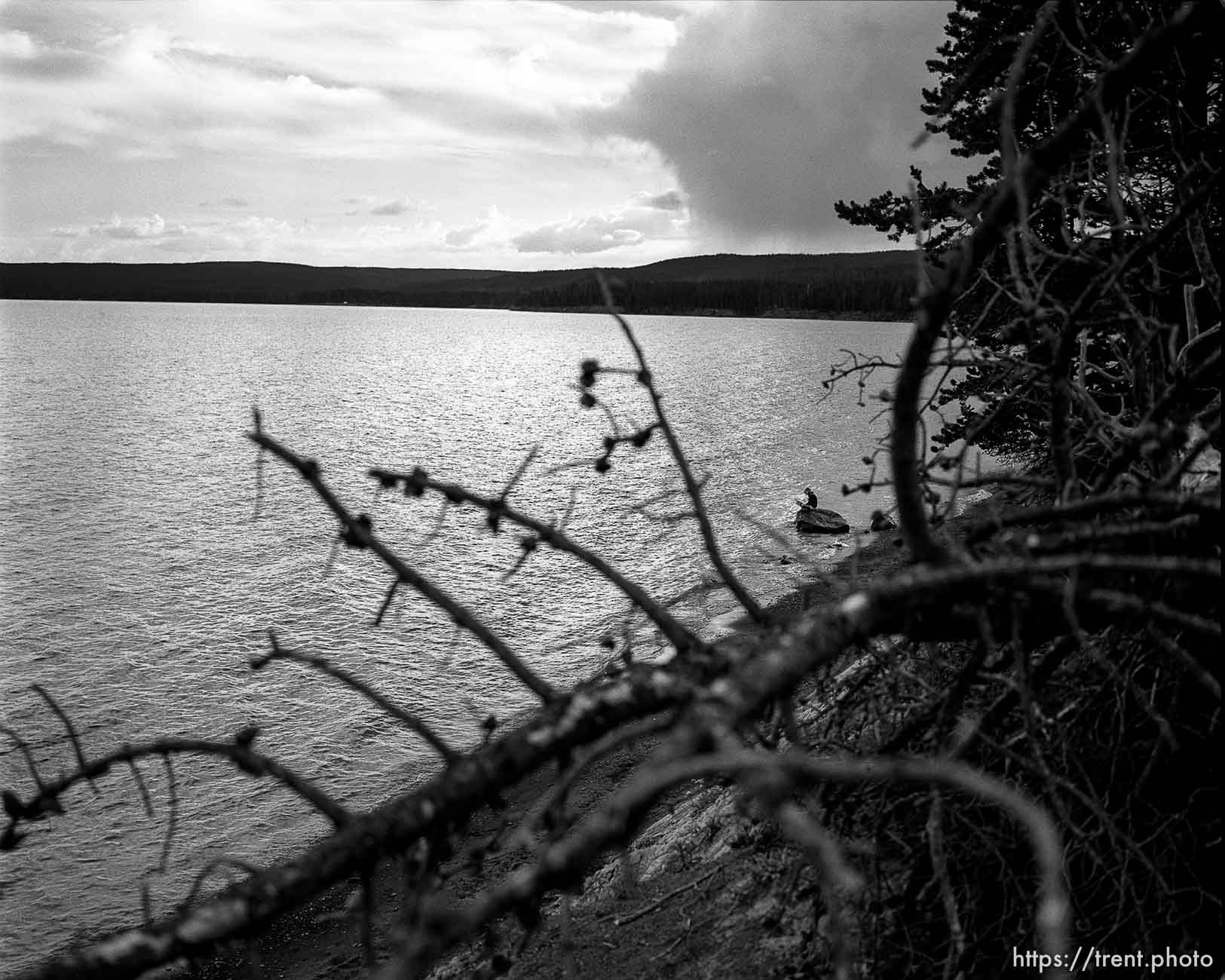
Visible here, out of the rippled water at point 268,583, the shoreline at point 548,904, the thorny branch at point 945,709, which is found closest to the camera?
the thorny branch at point 945,709

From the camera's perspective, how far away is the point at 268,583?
59.7 ft

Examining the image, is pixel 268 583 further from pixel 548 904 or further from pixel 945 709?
pixel 945 709

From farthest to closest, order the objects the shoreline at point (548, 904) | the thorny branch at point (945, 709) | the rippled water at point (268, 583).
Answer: the rippled water at point (268, 583), the shoreline at point (548, 904), the thorny branch at point (945, 709)

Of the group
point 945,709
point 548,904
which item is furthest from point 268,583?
point 945,709

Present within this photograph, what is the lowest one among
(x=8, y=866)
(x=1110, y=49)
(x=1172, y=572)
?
(x=8, y=866)

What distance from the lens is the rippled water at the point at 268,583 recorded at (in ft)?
33.4

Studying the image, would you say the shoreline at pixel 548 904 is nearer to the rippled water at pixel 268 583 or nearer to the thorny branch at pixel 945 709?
the rippled water at pixel 268 583

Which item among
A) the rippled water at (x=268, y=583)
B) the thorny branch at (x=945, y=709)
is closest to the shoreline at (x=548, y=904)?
the rippled water at (x=268, y=583)

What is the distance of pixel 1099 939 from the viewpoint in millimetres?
3111

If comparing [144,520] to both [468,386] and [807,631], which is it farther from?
[468,386]

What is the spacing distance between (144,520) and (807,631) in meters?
25.0

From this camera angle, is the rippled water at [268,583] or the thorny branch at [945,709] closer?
the thorny branch at [945,709]

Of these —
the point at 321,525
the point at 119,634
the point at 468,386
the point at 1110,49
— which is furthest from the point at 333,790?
the point at 468,386

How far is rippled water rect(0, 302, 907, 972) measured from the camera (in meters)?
10.2
